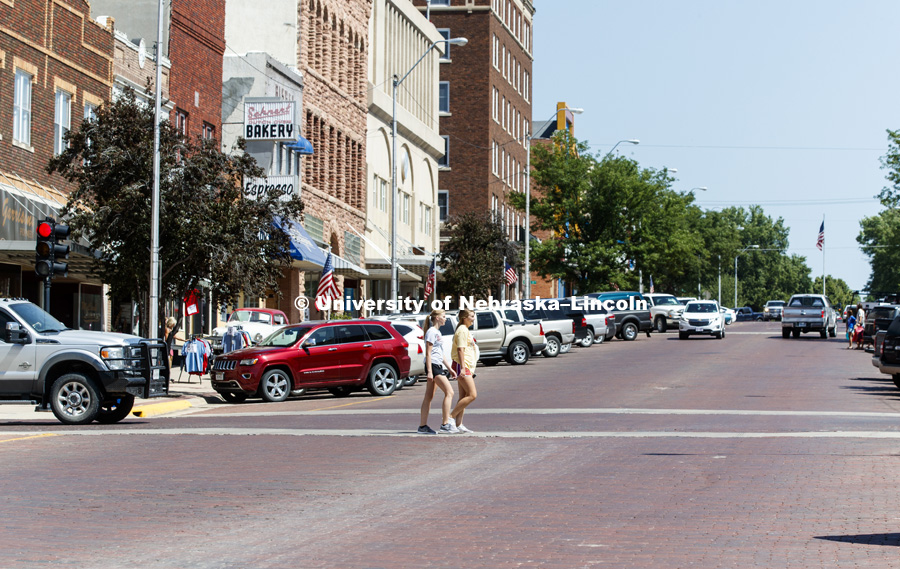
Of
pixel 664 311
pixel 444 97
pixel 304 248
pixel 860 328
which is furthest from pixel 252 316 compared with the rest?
pixel 444 97

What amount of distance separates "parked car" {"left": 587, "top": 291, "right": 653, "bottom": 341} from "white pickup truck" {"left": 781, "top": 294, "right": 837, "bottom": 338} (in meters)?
6.25

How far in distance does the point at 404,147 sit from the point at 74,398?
156 ft

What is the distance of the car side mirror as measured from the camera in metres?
19.3

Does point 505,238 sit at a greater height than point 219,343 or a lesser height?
greater

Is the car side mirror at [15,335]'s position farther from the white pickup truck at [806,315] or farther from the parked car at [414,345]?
the white pickup truck at [806,315]

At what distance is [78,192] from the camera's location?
27703mm

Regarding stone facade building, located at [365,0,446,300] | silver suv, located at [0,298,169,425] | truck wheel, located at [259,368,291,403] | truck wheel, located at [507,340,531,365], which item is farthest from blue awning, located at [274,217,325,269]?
silver suv, located at [0,298,169,425]

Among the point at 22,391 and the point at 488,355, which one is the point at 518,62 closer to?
the point at 488,355

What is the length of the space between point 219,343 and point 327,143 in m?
19.7

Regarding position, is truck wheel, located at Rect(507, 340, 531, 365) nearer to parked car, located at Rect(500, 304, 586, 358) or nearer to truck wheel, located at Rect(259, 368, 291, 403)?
parked car, located at Rect(500, 304, 586, 358)

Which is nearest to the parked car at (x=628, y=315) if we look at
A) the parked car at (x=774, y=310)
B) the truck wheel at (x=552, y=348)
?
the truck wheel at (x=552, y=348)

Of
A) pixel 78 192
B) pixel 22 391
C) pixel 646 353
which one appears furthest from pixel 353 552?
pixel 646 353

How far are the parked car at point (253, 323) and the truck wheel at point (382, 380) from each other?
739cm

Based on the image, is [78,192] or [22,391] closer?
[22,391]
